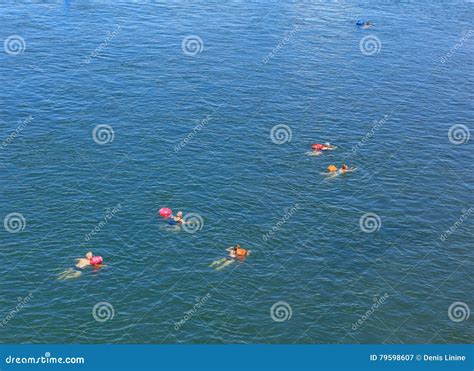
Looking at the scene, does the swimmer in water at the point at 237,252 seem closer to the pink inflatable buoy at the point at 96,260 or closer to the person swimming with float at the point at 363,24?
the pink inflatable buoy at the point at 96,260

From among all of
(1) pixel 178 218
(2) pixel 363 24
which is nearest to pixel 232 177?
(1) pixel 178 218

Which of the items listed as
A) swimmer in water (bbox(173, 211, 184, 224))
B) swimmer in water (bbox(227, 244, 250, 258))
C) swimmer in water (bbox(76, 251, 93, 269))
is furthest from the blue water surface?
swimmer in water (bbox(173, 211, 184, 224))

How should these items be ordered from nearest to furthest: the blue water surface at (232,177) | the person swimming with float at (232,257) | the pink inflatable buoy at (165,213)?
1. the blue water surface at (232,177)
2. the person swimming with float at (232,257)
3. the pink inflatable buoy at (165,213)

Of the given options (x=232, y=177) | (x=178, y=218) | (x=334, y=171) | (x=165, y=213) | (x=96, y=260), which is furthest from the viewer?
(x=334, y=171)

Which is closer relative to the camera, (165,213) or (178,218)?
(178,218)

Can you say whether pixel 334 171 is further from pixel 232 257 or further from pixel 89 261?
pixel 89 261

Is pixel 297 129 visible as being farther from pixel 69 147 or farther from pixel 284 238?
pixel 69 147

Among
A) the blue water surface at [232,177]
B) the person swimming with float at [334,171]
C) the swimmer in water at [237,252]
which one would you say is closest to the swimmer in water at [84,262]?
the blue water surface at [232,177]

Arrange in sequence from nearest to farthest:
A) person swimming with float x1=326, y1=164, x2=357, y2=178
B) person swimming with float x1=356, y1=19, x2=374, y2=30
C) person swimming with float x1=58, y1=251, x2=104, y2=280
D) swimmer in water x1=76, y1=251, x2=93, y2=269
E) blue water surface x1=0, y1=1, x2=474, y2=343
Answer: blue water surface x1=0, y1=1, x2=474, y2=343 → person swimming with float x1=58, y1=251, x2=104, y2=280 → swimmer in water x1=76, y1=251, x2=93, y2=269 → person swimming with float x1=326, y1=164, x2=357, y2=178 → person swimming with float x1=356, y1=19, x2=374, y2=30

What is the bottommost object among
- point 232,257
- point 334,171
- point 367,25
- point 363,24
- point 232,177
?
point 232,257

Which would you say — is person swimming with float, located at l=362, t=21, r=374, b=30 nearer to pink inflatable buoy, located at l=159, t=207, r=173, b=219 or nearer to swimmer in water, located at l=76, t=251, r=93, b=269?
pink inflatable buoy, located at l=159, t=207, r=173, b=219

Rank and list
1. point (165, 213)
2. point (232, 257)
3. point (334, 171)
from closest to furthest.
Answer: point (232, 257) → point (165, 213) → point (334, 171)
